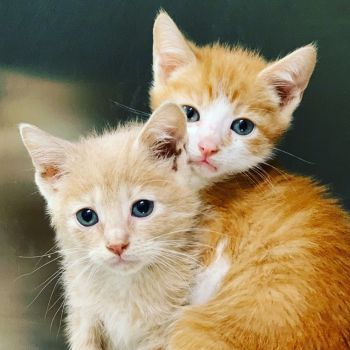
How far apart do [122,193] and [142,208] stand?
5cm

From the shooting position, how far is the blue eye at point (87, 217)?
51.8 inches

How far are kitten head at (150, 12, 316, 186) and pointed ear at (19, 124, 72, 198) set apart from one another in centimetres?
27

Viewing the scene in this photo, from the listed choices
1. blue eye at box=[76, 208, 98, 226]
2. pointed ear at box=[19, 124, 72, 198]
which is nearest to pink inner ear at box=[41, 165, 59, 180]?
pointed ear at box=[19, 124, 72, 198]

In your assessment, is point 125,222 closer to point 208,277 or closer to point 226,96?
point 208,277

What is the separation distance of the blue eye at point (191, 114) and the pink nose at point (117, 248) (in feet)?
1.21

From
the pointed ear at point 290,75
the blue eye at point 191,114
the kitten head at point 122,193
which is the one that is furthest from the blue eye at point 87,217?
the pointed ear at point 290,75

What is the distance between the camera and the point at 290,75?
1509 millimetres

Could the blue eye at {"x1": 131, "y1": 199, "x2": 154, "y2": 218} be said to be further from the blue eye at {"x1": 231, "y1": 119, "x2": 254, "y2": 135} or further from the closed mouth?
the blue eye at {"x1": 231, "y1": 119, "x2": 254, "y2": 135}

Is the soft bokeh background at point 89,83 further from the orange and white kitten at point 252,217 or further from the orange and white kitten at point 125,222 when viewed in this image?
the orange and white kitten at point 125,222

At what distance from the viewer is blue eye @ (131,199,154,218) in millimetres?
1310

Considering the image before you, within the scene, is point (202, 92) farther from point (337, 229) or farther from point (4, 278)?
point (4, 278)

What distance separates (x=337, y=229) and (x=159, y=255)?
371mm

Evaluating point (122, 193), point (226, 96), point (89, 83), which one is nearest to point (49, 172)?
point (122, 193)

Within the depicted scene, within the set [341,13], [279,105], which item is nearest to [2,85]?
[279,105]
